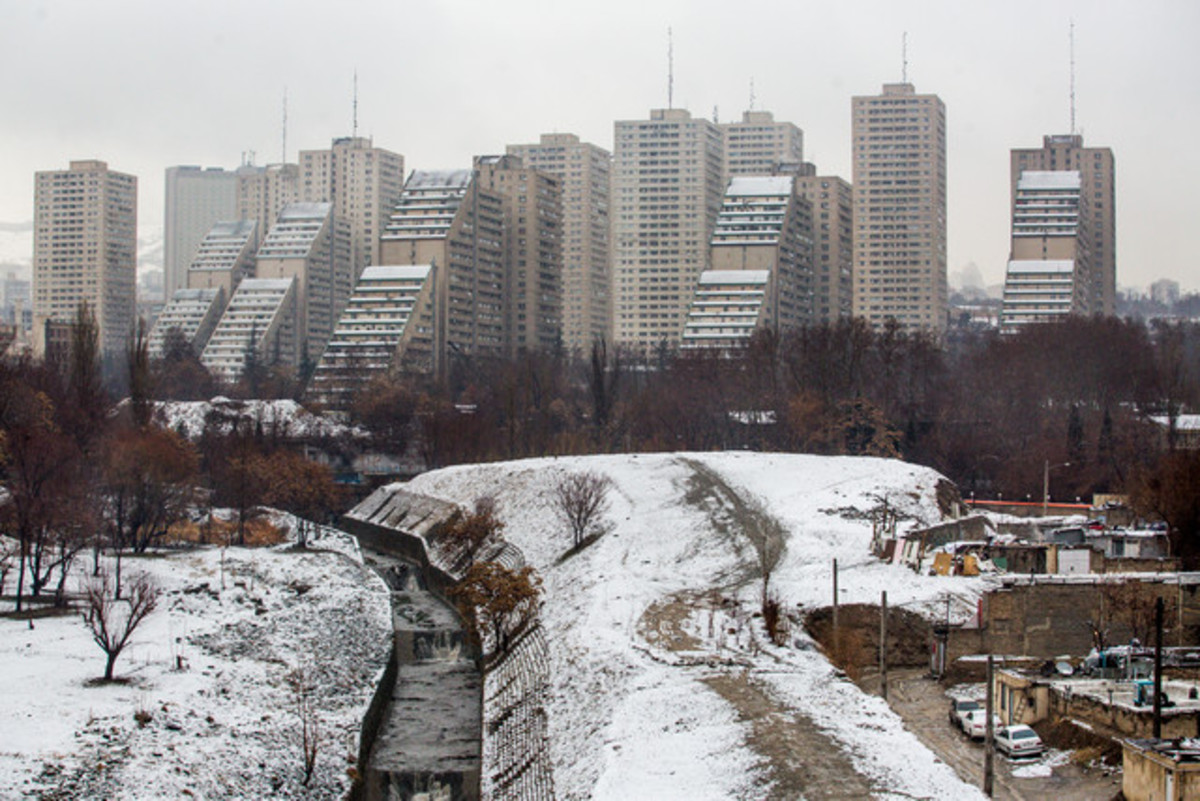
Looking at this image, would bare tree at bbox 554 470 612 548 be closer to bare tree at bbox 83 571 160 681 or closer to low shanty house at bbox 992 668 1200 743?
bare tree at bbox 83 571 160 681

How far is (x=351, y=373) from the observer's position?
135m

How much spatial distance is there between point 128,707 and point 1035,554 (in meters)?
29.3

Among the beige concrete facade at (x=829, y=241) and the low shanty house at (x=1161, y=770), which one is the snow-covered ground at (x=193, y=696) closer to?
the low shanty house at (x=1161, y=770)

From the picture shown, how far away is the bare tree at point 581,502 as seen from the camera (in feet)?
196

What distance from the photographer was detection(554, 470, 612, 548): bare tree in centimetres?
5966

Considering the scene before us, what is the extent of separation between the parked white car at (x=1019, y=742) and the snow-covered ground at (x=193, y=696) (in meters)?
14.3

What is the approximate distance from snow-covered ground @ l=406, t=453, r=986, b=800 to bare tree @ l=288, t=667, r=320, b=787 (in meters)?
5.34

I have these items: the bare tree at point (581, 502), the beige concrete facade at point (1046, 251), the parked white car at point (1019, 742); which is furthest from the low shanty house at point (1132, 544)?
the beige concrete facade at point (1046, 251)

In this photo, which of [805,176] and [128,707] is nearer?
[128,707]

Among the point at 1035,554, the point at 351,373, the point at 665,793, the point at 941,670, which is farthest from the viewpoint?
the point at 351,373

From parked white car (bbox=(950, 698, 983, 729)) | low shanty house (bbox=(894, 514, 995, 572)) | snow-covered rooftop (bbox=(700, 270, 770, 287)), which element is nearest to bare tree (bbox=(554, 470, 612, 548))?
low shanty house (bbox=(894, 514, 995, 572))

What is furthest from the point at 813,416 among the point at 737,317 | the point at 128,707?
the point at 737,317

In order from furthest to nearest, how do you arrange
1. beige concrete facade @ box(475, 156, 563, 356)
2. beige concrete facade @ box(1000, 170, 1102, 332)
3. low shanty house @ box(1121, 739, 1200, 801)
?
beige concrete facade @ box(475, 156, 563, 356), beige concrete facade @ box(1000, 170, 1102, 332), low shanty house @ box(1121, 739, 1200, 801)

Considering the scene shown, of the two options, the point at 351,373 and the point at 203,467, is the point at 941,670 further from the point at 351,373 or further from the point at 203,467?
the point at 351,373
